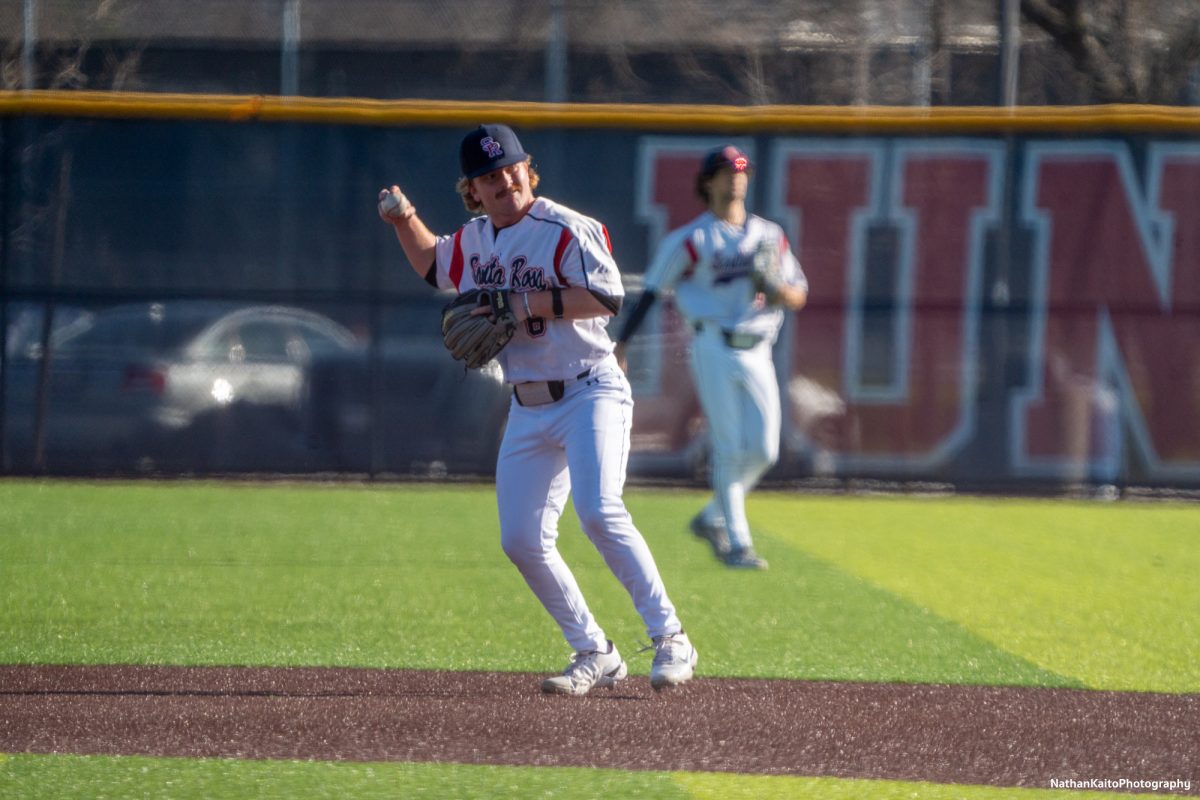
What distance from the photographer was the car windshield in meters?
11.4

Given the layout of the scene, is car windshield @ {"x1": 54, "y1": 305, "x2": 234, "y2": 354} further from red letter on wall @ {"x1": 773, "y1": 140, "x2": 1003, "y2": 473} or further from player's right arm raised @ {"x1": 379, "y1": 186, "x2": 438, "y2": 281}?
player's right arm raised @ {"x1": 379, "y1": 186, "x2": 438, "y2": 281}

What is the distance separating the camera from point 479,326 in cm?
496

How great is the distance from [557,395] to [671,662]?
0.93 m

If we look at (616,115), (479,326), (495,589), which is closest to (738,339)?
(495,589)

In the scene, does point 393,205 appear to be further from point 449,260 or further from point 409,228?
A: point 449,260

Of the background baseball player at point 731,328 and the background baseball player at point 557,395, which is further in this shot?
the background baseball player at point 731,328

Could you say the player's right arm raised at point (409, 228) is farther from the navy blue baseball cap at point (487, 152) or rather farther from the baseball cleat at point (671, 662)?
the baseball cleat at point (671, 662)

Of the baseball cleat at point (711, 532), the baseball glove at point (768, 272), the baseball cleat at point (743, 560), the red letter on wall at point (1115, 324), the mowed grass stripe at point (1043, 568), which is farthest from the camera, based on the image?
the red letter on wall at point (1115, 324)

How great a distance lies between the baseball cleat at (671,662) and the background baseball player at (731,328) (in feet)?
9.53

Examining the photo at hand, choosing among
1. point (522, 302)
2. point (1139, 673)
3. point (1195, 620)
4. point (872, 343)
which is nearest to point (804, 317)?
point (872, 343)

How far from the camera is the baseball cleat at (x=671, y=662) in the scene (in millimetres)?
4977

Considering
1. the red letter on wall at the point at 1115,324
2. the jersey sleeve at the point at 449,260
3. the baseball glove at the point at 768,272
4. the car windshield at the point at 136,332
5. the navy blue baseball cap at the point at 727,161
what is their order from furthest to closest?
1. the red letter on wall at the point at 1115,324
2. the car windshield at the point at 136,332
3. the baseball glove at the point at 768,272
4. the navy blue baseball cap at the point at 727,161
5. the jersey sleeve at the point at 449,260

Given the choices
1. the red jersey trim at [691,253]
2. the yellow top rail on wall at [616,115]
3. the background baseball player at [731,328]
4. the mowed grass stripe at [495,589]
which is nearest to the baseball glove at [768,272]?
the background baseball player at [731,328]

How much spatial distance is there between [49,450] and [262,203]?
93.9 inches
